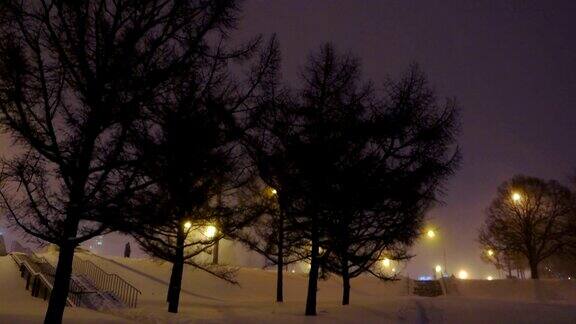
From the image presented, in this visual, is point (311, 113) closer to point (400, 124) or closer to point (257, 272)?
point (400, 124)

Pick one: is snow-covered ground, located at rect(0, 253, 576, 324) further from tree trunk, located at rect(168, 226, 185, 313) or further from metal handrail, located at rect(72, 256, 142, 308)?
metal handrail, located at rect(72, 256, 142, 308)

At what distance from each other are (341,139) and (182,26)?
596 centimetres

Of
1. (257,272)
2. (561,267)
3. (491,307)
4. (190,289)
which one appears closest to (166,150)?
(491,307)

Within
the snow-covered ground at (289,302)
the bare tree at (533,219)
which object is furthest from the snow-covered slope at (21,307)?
the bare tree at (533,219)

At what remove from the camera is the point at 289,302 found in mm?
21344

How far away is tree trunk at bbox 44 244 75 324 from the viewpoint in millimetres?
8172

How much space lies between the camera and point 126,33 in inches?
337

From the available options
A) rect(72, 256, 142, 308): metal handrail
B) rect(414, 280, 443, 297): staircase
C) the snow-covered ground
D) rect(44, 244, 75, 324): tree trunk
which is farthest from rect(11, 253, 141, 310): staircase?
rect(414, 280, 443, 297): staircase

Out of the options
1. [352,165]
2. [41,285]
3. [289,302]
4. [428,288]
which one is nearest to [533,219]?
[428,288]

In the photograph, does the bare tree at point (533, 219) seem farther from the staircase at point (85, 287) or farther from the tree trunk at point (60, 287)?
the tree trunk at point (60, 287)

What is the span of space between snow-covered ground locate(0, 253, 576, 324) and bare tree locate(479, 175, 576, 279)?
14.8ft

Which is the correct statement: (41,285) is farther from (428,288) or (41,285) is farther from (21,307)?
(428,288)

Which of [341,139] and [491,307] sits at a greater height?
[341,139]

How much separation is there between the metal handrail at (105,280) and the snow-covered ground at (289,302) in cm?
88
